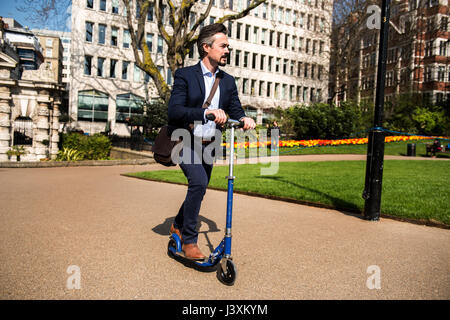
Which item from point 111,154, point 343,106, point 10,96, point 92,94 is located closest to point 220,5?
point 92,94

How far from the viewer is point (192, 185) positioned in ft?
11.7

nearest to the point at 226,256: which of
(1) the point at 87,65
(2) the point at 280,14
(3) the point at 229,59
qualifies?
(1) the point at 87,65

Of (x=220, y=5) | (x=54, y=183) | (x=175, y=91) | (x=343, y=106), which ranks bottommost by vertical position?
(x=54, y=183)

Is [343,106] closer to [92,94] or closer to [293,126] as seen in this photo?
[293,126]

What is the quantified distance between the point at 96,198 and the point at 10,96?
472 inches

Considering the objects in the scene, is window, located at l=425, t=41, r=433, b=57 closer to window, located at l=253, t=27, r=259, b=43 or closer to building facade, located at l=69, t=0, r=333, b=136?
building facade, located at l=69, t=0, r=333, b=136

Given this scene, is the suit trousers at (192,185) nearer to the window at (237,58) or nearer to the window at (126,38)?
the window at (126,38)

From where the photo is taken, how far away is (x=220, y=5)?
52.8 metres

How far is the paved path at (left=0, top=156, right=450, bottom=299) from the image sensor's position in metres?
3.04

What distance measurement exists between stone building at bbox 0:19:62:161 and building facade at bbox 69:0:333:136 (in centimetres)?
1861

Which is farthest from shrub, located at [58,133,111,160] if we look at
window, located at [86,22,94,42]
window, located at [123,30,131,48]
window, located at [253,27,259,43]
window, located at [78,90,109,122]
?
window, located at [253,27,259,43]

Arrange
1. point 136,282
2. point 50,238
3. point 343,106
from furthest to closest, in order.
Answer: point 343,106
point 50,238
point 136,282

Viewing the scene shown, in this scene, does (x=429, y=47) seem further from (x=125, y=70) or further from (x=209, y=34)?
(x=209, y=34)

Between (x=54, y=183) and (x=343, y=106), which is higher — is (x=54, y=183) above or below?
below
